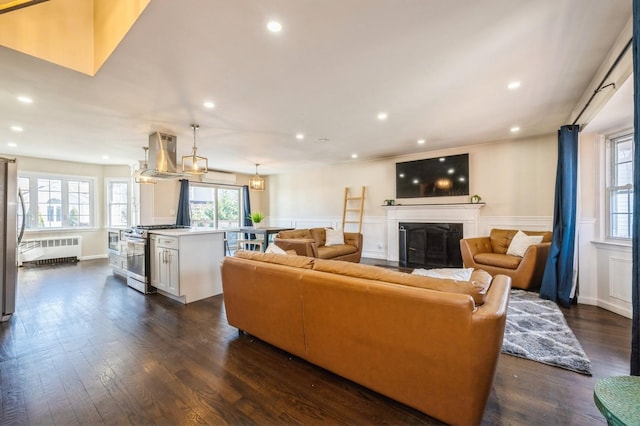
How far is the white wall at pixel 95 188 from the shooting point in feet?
20.8

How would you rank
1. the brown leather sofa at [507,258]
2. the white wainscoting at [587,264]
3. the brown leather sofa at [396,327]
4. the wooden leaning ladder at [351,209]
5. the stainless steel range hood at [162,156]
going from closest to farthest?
the brown leather sofa at [396,327]
the white wainscoting at [587,264]
the brown leather sofa at [507,258]
the stainless steel range hood at [162,156]
the wooden leaning ladder at [351,209]

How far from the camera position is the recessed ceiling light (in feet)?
6.08

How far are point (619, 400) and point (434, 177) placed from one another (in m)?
5.10

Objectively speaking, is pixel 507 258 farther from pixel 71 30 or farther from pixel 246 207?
pixel 246 207

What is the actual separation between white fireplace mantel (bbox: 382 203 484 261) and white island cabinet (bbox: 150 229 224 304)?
151 inches

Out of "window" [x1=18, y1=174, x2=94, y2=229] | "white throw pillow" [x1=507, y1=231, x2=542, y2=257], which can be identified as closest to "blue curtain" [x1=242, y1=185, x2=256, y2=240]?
"window" [x1=18, y1=174, x2=94, y2=229]

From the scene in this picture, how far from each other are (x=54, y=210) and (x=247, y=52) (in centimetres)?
739

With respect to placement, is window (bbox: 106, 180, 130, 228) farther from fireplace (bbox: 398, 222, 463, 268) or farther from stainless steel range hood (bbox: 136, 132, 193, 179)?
fireplace (bbox: 398, 222, 463, 268)

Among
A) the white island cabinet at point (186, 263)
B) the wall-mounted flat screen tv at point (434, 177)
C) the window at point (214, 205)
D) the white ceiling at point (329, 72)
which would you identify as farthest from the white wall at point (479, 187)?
the white island cabinet at point (186, 263)

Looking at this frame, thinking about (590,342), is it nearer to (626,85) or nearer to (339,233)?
(626,85)

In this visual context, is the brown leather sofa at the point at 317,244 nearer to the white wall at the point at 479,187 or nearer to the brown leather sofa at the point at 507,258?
the white wall at the point at 479,187

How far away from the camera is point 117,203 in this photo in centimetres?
727

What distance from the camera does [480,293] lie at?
1.46 meters

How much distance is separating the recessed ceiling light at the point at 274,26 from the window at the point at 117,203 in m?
7.31
